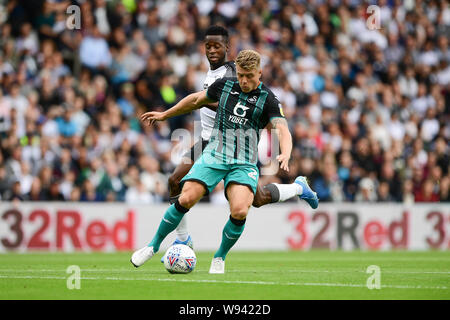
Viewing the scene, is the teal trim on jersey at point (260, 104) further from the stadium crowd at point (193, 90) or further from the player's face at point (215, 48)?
the stadium crowd at point (193, 90)

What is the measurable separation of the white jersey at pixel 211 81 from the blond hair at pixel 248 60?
5.01 ft

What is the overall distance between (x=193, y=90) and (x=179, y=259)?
9664 mm

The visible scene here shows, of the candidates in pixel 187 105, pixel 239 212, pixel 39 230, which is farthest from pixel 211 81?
pixel 39 230

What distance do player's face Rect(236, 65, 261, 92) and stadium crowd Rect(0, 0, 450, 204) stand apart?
26.1 ft

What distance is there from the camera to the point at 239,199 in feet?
29.2

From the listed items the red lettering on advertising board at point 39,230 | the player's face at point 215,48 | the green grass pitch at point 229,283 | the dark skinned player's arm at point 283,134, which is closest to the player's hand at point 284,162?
the dark skinned player's arm at point 283,134

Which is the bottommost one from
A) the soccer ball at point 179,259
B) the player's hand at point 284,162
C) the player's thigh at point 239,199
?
the soccer ball at point 179,259

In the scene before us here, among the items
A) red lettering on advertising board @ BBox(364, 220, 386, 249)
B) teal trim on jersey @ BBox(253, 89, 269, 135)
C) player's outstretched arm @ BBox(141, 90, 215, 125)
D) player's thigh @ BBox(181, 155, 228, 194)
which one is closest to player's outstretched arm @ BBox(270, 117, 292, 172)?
teal trim on jersey @ BBox(253, 89, 269, 135)

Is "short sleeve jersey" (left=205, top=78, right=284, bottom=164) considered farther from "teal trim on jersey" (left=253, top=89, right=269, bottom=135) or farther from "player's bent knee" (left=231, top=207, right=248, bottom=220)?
"player's bent knee" (left=231, top=207, right=248, bottom=220)

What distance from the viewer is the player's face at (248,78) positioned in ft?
29.1

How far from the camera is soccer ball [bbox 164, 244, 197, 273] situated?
9242 mm

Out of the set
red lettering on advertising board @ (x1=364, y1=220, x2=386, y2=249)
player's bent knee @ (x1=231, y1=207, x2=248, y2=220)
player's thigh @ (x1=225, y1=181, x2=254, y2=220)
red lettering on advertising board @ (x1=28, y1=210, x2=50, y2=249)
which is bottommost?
red lettering on advertising board @ (x1=364, y1=220, x2=386, y2=249)

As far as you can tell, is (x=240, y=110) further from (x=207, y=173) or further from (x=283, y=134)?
(x=207, y=173)
